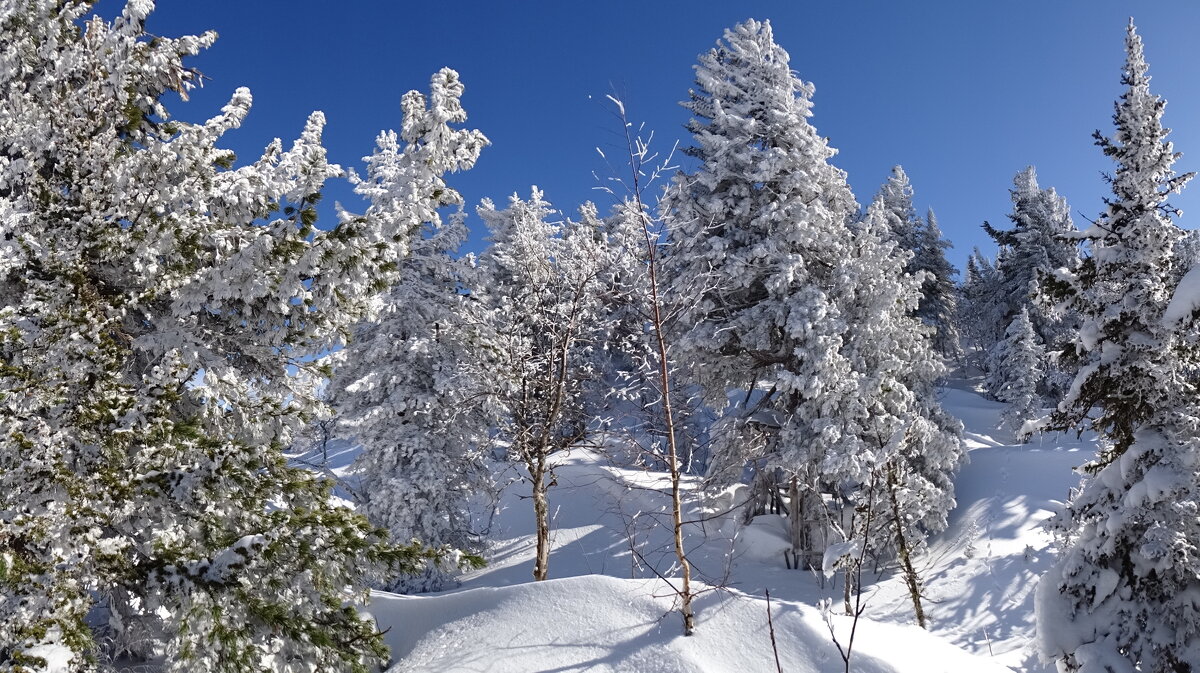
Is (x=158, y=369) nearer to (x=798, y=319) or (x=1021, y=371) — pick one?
(x=798, y=319)

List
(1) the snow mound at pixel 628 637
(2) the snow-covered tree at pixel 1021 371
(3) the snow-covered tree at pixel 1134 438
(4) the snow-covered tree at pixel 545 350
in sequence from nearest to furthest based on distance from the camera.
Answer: (1) the snow mound at pixel 628 637, (3) the snow-covered tree at pixel 1134 438, (4) the snow-covered tree at pixel 545 350, (2) the snow-covered tree at pixel 1021 371

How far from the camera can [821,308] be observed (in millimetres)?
14805

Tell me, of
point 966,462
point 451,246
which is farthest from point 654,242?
point 966,462

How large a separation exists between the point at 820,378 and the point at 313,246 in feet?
37.9

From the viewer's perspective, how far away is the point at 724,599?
650cm

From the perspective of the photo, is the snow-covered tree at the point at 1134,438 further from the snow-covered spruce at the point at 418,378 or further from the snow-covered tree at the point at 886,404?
the snow-covered spruce at the point at 418,378

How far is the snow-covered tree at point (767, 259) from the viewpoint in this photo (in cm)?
1507

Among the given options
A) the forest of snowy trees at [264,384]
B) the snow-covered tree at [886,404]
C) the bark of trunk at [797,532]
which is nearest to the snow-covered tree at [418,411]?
→ the forest of snowy trees at [264,384]

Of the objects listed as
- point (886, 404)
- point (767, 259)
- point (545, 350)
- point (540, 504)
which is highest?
point (767, 259)

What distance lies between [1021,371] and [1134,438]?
2614 cm

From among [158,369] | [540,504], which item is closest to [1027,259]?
[540,504]

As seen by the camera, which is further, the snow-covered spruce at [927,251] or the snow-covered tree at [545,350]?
the snow-covered spruce at [927,251]

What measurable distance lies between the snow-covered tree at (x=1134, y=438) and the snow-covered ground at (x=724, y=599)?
157 centimetres

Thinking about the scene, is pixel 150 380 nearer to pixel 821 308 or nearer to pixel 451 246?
pixel 451 246
